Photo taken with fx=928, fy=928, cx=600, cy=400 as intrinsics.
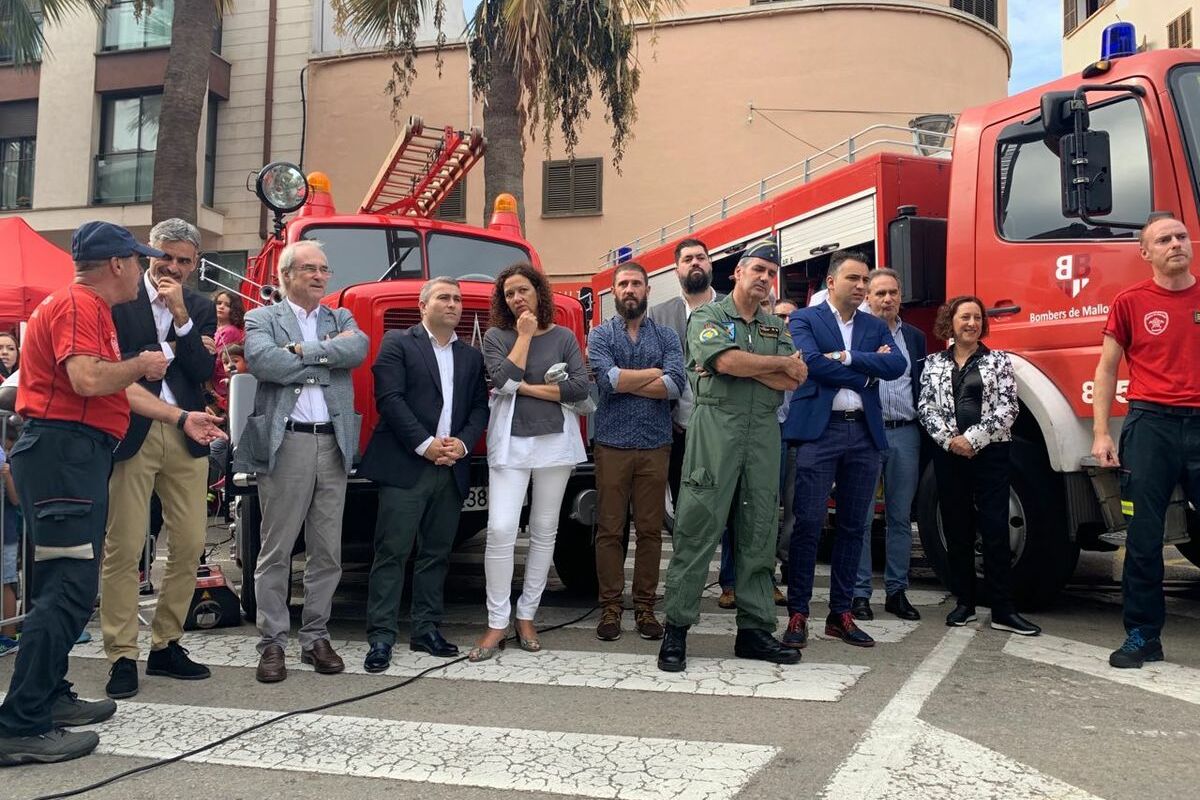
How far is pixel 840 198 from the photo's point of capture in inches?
263

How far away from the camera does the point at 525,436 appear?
4.68 meters

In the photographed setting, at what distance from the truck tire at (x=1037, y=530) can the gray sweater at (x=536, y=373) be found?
247cm

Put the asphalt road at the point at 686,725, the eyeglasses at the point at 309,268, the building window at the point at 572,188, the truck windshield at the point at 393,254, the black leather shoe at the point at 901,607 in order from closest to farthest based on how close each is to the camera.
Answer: the asphalt road at the point at 686,725 → the eyeglasses at the point at 309,268 → the black leather shoe at the point at 901,607 → the truck windshield at the point at 393,254 → the building window at the point at 572,188

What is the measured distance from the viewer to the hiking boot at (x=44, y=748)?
319 centimetres

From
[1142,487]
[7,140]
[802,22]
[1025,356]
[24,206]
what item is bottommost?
[1142,487]

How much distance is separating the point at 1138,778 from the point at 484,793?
207 centimetres

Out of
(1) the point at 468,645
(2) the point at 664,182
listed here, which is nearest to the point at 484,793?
(1) the point at 468,645

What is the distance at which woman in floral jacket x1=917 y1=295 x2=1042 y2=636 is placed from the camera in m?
4.91

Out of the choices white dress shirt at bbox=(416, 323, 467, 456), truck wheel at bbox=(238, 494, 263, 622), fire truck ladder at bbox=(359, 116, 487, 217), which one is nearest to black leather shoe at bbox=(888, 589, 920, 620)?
white dress shirt at bbox=(416, 323, 467, 456)

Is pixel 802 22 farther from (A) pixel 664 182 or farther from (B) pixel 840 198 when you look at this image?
(B) pixel 840 198

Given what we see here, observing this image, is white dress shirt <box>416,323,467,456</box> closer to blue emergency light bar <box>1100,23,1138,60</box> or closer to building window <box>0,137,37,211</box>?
blue emergency light bar <box>1100,23,1138,60</box>

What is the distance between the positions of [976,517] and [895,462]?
1.76 ft

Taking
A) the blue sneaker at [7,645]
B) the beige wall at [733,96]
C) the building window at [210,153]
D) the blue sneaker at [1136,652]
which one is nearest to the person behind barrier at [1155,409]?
the blue sneaker at [1136,652]

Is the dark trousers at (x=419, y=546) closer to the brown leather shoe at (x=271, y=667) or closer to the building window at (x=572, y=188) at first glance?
the brown leather shoe at (x=271, y=667)
